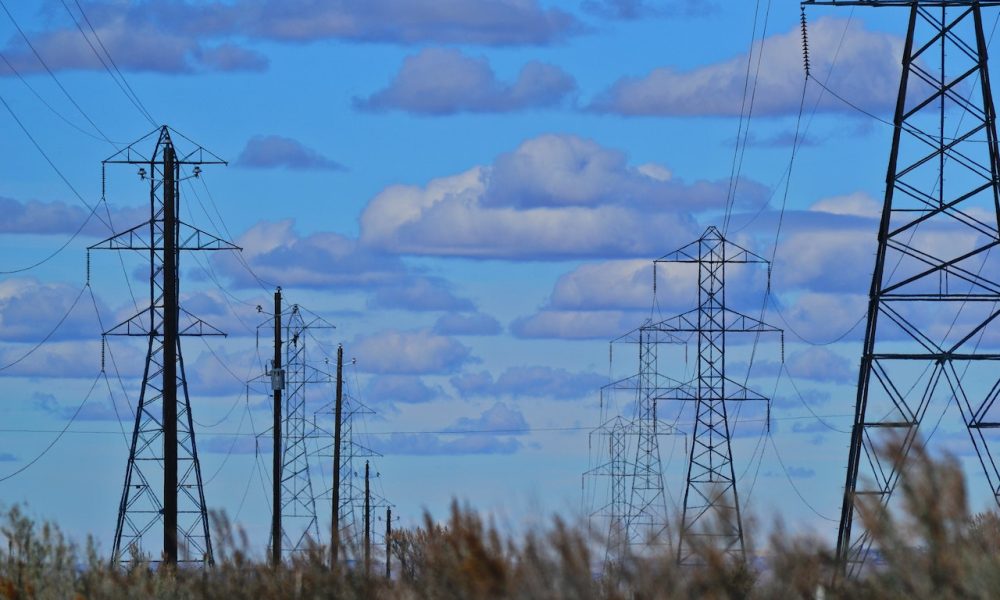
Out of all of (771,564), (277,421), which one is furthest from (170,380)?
(771,564)

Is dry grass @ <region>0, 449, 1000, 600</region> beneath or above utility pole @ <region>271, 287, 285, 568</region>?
beneath

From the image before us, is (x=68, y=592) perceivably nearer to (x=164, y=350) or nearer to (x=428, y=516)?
(x=428, y=516)

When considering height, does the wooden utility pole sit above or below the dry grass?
above

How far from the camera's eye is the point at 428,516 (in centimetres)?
1102

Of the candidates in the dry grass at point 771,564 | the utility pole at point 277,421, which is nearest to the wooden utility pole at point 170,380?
the utility pole at point 277,421

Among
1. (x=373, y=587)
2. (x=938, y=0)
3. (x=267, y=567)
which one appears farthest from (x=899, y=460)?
(x=938, y=0)

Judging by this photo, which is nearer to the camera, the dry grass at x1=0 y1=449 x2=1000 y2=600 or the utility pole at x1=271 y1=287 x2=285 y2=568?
the dry grass at x1=0 y1=449 x2=1000 y2=600

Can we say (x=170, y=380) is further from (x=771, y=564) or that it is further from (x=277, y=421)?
(x=771, y=564)

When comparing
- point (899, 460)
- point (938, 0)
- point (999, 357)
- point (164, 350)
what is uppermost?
point (938, 0)

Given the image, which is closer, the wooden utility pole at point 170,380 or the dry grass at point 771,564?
the dry grass at point 771,564

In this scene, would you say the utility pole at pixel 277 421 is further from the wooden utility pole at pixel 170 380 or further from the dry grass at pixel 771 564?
the dry grass at pixel 771 564

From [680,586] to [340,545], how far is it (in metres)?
7.26

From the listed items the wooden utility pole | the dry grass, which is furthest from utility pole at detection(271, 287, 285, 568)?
the dry grass

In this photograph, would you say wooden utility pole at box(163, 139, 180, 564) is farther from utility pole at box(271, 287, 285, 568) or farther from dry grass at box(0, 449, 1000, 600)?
dry grass at box(0, 449, 1000, 600)
